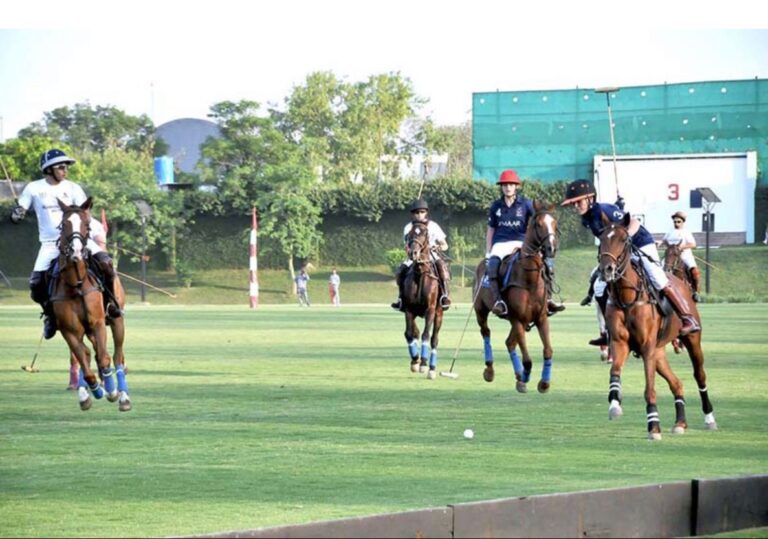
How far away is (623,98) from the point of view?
8000 cm

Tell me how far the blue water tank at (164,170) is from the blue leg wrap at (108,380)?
7091 centimetres

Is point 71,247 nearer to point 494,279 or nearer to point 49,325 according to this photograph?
point 49,325

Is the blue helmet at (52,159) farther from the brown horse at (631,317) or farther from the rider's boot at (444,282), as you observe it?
the rider's boot at (444,282)

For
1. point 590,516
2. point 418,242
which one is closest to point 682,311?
point 590,516

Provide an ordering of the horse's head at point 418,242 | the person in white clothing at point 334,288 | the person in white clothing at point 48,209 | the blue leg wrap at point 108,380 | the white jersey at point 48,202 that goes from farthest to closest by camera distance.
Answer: the person in white clothing at point 334,288, the horse's head at point 418,242, the white jersey at point 48,202, the person in white clothing at point 48,209, the blue leg wrap at point 108,380

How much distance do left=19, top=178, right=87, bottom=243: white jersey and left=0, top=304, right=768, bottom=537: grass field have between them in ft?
6.84

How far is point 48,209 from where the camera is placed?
16.6 m

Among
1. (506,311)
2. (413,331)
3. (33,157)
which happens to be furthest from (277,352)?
(33,157)

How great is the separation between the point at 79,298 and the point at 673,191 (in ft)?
210

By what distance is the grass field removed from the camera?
10227 millimetres

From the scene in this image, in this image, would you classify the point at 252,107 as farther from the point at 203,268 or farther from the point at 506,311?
the point at 506,311

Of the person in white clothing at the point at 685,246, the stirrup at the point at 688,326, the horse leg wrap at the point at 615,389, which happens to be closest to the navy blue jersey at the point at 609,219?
the stirrup at the point at 688,326

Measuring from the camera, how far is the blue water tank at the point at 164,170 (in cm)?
8706

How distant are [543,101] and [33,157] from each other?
39566mm
